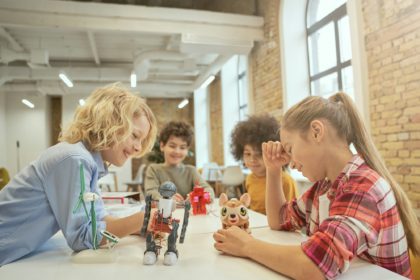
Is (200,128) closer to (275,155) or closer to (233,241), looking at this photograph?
(275,155)

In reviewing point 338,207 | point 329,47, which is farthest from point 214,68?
point 338,207

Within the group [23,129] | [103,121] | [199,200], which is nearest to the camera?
[103,121]

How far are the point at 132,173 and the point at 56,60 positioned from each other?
4499 millimetres

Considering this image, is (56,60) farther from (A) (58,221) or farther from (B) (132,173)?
(A) (58,221)

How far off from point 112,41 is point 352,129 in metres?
7.69

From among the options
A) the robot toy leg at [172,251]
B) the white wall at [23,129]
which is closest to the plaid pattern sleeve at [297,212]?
the robot toy leg at [172,251]

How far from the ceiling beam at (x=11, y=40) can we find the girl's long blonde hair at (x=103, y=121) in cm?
645

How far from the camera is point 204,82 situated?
867 cm

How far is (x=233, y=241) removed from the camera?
3.50 ft

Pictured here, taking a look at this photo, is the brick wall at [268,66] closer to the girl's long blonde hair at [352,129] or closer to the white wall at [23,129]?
the girl's long blonde hair at [352,129]

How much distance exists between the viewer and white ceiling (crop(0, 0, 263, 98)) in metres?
5.19

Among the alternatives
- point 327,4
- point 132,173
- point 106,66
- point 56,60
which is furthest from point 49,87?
point 327,4

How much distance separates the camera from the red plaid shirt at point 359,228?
2.79ft

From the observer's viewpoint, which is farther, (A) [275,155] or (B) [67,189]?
(A) [275,155]
